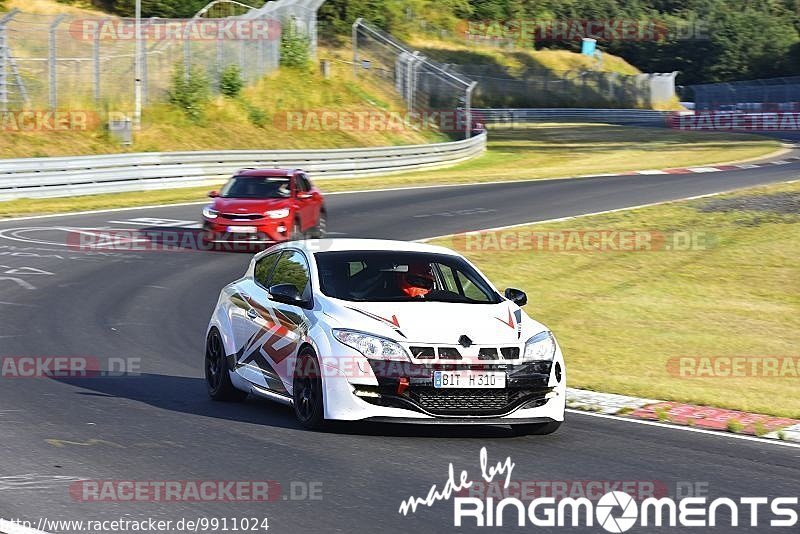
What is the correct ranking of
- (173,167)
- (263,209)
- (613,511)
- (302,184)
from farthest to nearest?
(173,167) < (302,184) < (263,209) < (613,511)

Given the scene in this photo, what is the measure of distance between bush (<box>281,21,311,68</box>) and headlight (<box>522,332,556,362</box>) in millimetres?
44788

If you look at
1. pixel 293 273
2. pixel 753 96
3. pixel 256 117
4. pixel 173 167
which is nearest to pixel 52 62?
pixel 173 167

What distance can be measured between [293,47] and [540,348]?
149 ft

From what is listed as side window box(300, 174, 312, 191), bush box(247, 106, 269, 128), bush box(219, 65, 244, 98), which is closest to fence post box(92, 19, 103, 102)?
bush box(219, 65, 244, 98)

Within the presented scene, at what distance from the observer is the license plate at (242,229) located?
82.1 feet

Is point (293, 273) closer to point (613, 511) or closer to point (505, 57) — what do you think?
point (613, 511)

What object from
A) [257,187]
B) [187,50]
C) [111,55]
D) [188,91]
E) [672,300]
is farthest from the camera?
[188,91]

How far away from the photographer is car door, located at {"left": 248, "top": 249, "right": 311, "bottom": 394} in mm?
10633

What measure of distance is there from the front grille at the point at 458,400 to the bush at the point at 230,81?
39405 millimetres

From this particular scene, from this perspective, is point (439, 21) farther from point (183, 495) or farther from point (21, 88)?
point (183, 495)

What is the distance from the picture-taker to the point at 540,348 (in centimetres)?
1025

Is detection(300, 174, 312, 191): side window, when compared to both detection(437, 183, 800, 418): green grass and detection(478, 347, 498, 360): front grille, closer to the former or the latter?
detection(437, 183, 800, 418): green grass

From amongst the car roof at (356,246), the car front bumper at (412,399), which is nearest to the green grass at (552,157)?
the car roof at (356,246)

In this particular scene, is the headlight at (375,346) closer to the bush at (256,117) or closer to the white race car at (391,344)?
the white race car at (391,344)
